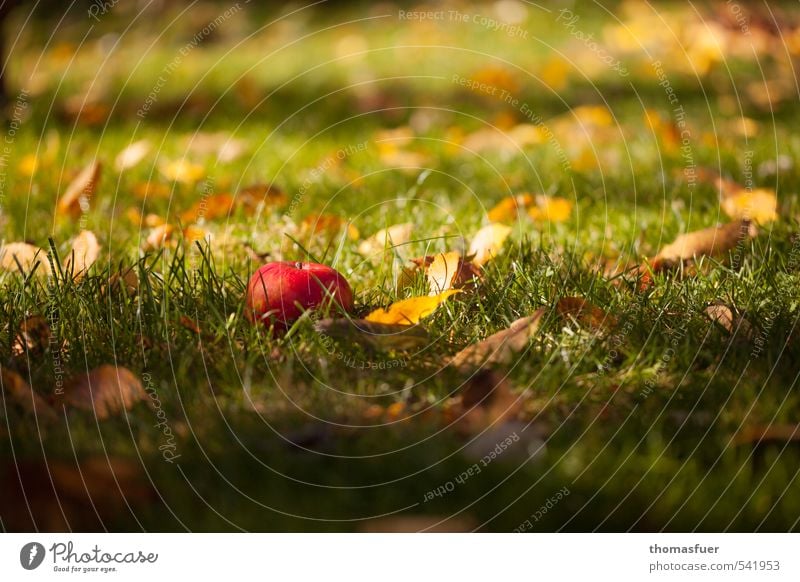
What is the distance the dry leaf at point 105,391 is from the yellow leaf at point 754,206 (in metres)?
1.85

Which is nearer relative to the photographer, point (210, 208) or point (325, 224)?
point (325, 224)

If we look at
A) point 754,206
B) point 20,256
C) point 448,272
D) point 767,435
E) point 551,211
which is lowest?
point 767,435

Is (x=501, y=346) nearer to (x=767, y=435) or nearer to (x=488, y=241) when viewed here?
(x=767, y=435)

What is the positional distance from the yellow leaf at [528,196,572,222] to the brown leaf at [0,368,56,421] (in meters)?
1.69

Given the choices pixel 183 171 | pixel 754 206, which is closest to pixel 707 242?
pixel 754 206

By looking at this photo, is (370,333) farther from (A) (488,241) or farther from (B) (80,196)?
(B) (80,196)

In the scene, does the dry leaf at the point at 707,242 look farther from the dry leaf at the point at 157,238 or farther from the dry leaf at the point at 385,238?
the dry leaf at the point at 157,238

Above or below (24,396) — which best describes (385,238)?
above

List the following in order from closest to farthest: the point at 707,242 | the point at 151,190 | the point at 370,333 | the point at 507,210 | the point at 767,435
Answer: the point at 767,435
the point at 370,333
the point at 707,242
the point at 507,210
the point at 151,190

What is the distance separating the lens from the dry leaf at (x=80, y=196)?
320cm

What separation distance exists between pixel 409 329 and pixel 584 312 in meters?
0.41

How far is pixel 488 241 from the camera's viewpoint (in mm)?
2643

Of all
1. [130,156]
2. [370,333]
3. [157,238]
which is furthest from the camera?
[130,156]

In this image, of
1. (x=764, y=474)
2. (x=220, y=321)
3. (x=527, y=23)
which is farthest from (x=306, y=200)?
(x=527, y=23)
